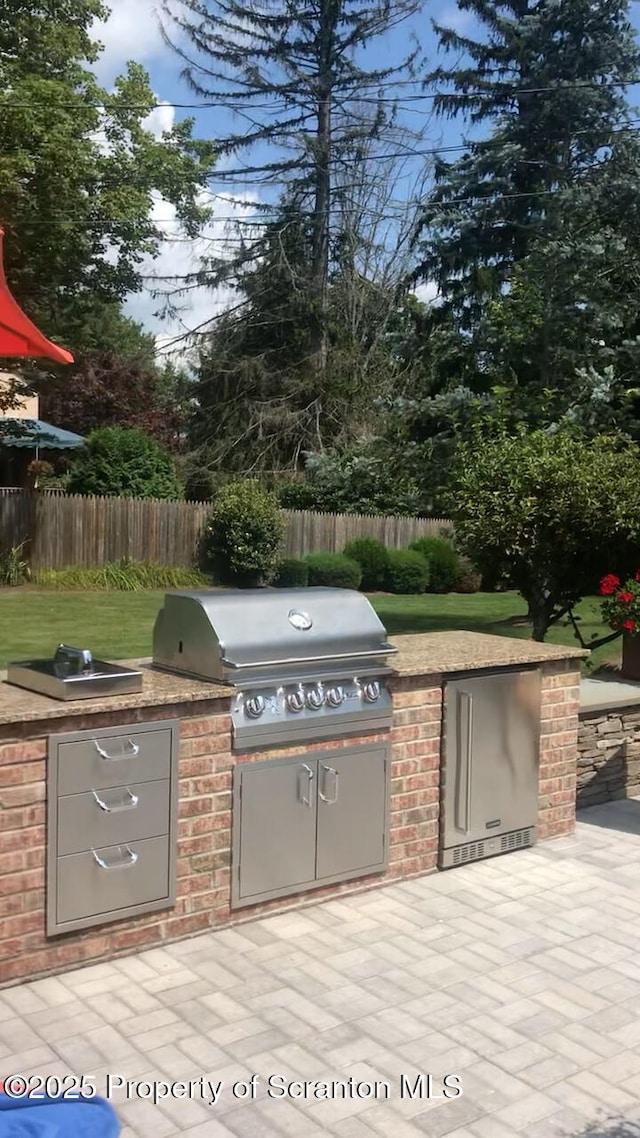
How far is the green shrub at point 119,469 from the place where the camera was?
19.7 m

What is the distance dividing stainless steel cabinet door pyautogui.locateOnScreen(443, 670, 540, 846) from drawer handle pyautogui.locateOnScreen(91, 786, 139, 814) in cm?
163

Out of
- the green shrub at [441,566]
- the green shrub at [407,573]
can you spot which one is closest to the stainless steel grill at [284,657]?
the green shrub at [407,573]

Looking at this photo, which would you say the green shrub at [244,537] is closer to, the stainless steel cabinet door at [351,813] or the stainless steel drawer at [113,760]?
the stainless steel cabinet door at [351,813]

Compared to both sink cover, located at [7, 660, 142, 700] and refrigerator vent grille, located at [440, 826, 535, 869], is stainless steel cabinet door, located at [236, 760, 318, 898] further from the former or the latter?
refrigerator vent grille, located at [440, 826, 535, 869]

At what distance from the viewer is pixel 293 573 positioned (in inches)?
746

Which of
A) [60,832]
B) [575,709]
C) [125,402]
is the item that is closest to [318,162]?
[125,402]

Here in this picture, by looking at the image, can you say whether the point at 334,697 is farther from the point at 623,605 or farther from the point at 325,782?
the point at 623,605

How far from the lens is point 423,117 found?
27719 millimetres

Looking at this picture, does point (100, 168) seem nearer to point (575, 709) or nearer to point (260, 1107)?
point (575, 709)

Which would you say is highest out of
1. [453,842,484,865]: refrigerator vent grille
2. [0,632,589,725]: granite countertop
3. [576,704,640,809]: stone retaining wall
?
[0,632,589,725]: granite countertop

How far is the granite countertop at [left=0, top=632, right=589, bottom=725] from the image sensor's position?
→ 3.50 meters

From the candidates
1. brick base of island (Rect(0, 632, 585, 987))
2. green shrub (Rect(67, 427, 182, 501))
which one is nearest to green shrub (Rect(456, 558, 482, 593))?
green shrub (Rect(67, 427, 182, 501))

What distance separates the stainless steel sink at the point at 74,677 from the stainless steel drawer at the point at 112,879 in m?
0.57

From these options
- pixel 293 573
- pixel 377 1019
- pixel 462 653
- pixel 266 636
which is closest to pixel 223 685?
pixel 266 636
